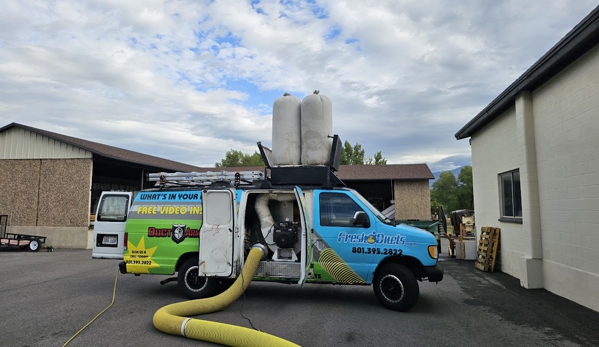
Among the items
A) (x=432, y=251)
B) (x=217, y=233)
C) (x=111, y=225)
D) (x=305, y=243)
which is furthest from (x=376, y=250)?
(x=111, y=225)

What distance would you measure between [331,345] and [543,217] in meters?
6.21

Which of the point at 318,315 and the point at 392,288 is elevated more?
the point at 392,288

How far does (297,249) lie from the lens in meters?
7.13

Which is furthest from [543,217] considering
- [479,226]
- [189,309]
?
[189,309]

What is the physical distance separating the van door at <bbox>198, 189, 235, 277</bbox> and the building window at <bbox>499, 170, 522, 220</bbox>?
287 inches

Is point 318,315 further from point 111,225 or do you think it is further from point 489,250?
point 489,250

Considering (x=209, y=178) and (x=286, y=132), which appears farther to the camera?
(x=286, y=132)

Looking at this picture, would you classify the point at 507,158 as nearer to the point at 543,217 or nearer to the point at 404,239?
the point at 543,217

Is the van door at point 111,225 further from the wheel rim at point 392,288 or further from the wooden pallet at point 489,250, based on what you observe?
the wooden pallet at point 489,250

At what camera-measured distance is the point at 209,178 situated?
7.57m

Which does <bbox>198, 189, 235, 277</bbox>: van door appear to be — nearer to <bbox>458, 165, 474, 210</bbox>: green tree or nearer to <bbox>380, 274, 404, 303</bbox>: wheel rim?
<bbox>380, 274, 404, 303</bbox>: wheel rim

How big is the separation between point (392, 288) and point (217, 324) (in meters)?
3.01

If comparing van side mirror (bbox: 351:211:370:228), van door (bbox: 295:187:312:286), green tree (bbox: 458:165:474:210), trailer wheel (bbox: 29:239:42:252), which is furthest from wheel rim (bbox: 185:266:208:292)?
green tree (bbox: 458:165:474:210)

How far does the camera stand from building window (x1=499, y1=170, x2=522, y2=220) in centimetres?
984
